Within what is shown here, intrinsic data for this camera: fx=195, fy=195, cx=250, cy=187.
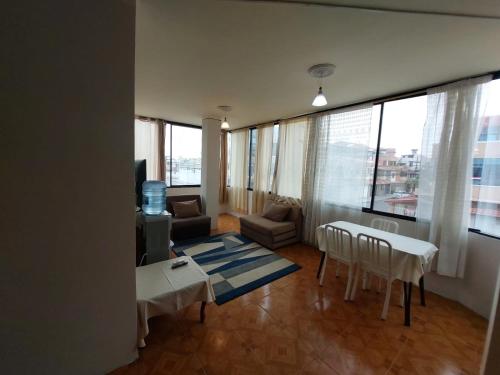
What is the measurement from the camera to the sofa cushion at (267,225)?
353 centimetres

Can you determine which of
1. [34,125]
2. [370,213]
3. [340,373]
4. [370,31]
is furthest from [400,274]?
[34,125]

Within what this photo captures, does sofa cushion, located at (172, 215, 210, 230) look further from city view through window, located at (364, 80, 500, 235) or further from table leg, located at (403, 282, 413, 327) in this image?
table leg, located at (403, 282, 413, 327)

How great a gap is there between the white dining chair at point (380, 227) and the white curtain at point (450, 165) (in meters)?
0.33

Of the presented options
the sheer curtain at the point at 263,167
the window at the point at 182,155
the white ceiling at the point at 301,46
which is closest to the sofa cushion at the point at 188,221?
the sheer curtain at the point at 263,167

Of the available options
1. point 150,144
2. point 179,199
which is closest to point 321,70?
point 179,199

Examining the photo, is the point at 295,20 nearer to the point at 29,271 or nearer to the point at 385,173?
the point at 29,271

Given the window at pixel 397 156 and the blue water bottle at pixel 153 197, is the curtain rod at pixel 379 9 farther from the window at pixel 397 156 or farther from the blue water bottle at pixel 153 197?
the blue water bottle at pixel 153 197

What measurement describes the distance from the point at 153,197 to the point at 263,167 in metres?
3.00

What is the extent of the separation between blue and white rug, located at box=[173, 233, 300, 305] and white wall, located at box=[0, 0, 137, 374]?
1218 millimetres

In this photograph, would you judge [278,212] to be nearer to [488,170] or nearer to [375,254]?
[375,254]

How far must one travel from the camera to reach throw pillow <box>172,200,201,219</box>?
13.2 ft

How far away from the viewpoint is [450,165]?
7.19 feet

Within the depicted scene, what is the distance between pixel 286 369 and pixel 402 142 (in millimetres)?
2948

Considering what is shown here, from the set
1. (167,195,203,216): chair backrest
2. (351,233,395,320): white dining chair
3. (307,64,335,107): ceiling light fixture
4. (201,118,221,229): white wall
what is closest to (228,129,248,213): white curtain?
(201,118,221,229): white wall
